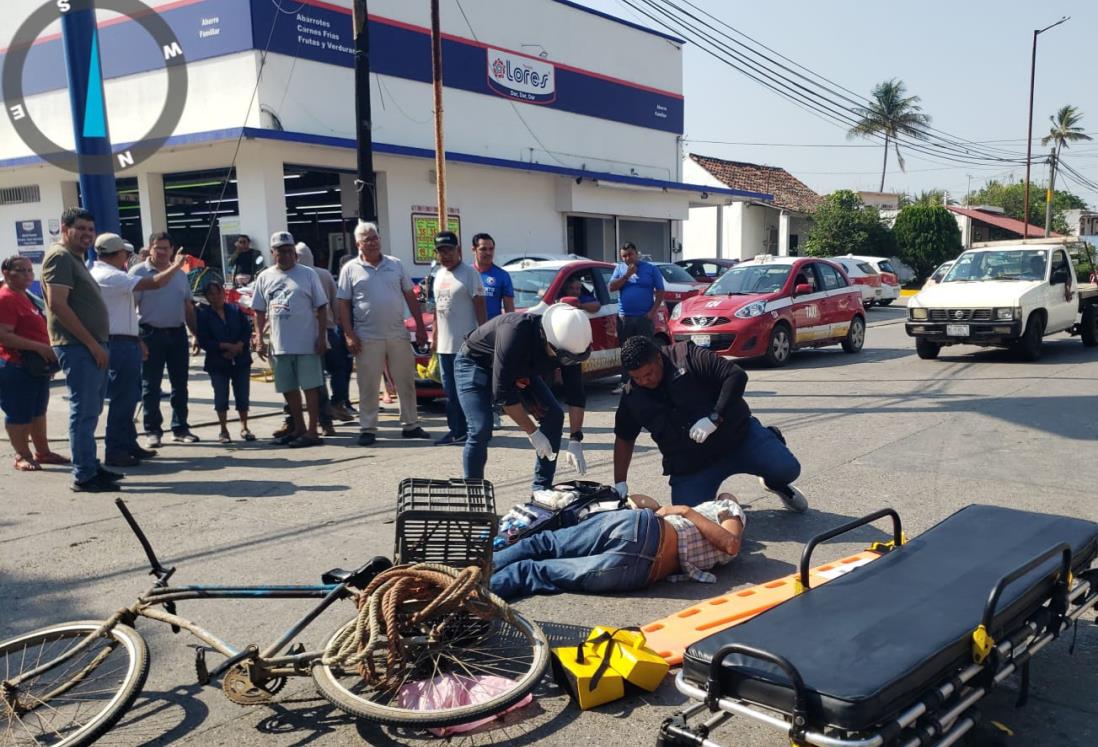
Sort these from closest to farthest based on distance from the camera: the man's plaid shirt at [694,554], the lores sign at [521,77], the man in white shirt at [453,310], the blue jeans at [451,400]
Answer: the man's plaid shirt at [694,554] < the man in white shirt at [453,310] < the blue jeans at [451,400] < the lores sign at [521,77]

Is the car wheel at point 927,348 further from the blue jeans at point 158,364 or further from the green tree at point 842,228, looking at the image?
the green tree at point 842,228

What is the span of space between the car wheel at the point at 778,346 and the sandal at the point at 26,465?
9475mm

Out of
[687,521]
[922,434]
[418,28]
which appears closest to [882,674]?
[687,521]

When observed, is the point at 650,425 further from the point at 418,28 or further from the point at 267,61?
the point at 418,28

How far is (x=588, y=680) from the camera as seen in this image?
343 centimetres

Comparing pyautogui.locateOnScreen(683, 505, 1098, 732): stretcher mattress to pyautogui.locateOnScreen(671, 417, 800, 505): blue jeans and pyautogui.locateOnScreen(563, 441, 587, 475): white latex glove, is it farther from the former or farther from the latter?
pyautogui.locateOnScreen(563, 441, 587, 475): white latex glove

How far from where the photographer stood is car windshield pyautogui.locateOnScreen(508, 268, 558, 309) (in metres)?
10.9

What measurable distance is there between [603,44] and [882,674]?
23.9 m

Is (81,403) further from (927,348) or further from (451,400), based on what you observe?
(927,348)

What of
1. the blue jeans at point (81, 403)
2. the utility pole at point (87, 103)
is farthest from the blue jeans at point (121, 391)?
the utility pole at point (87, 103)

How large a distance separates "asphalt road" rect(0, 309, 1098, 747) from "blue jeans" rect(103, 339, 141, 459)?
Result: 0.35 meters

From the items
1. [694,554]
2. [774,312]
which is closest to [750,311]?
[774,312]

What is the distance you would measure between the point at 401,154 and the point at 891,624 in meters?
15.5

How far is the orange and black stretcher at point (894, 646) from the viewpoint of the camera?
2.50 meters
